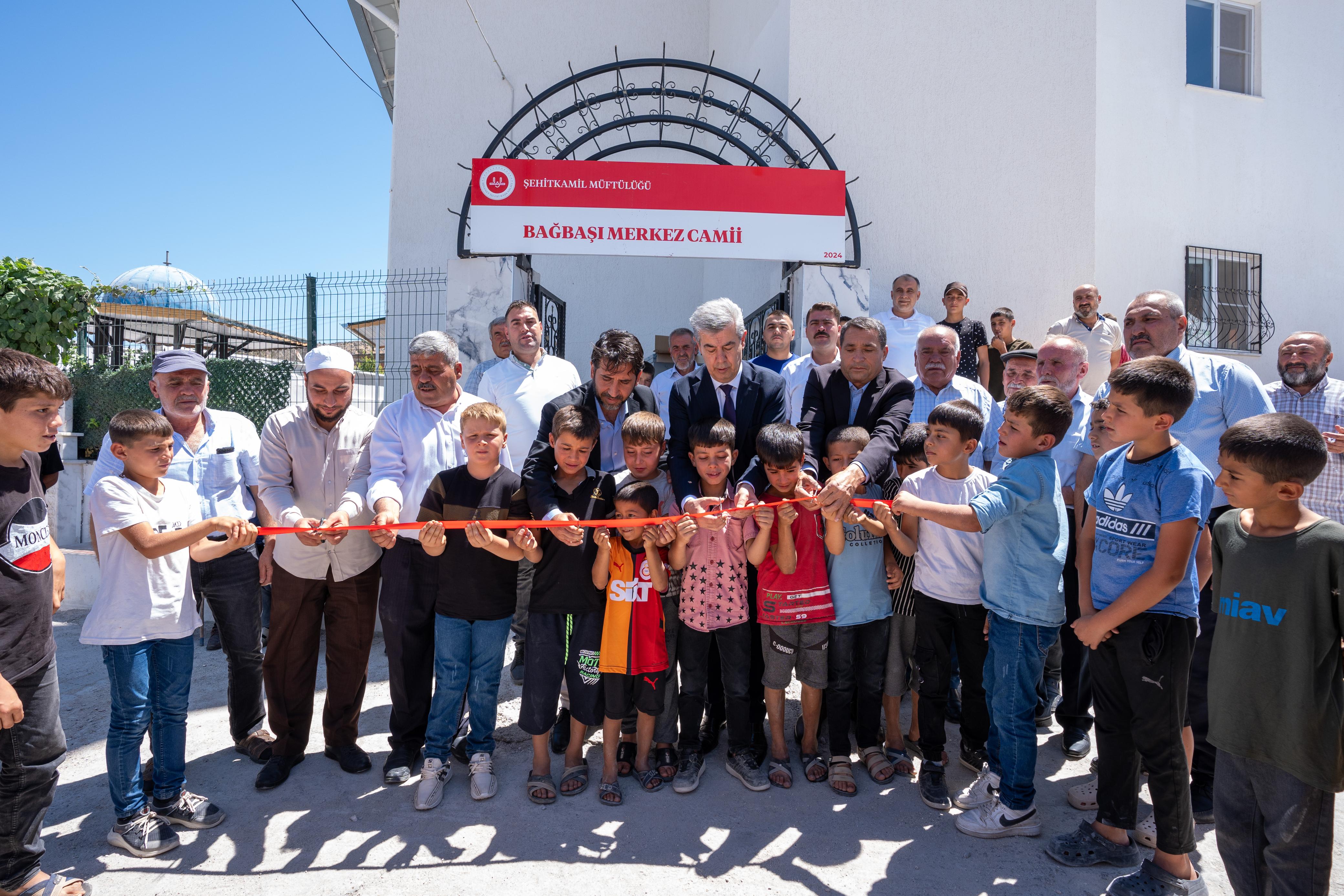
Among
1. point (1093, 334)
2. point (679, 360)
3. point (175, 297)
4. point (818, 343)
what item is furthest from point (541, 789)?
point (175, 297)

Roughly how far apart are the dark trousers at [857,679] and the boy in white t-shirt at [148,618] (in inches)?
106

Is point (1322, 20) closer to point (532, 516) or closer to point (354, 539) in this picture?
point (532, 516)

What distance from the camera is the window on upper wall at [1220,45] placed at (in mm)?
9828

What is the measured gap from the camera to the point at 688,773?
342 centimetres

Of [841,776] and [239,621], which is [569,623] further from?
[239,621]

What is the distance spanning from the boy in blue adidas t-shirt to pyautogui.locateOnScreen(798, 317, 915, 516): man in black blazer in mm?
1059

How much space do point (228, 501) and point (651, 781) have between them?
8.02 feet

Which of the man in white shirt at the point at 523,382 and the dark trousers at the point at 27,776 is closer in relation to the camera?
the dark trousers at the point at 27,776

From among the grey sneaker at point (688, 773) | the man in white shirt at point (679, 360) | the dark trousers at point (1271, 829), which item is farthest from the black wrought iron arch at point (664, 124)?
the dark trousers at point (1271, 829)

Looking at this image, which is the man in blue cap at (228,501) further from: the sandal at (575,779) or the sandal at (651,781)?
the sandal at (651,781)

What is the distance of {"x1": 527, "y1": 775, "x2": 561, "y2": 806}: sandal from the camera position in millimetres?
3309

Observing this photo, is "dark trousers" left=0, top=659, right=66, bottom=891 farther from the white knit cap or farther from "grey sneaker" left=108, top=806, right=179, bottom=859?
the white knit cap

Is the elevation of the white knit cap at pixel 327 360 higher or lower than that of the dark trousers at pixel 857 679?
higher

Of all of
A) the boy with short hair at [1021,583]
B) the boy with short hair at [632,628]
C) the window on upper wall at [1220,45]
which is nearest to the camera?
the boy with short hair at [1021,583]
